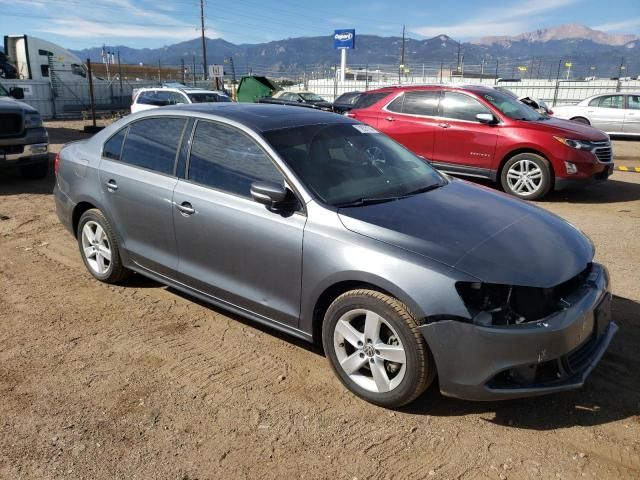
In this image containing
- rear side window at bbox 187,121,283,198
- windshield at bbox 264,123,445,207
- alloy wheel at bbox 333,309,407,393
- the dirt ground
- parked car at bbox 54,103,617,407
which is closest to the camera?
the dirt ground

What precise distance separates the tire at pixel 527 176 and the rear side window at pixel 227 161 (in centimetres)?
595

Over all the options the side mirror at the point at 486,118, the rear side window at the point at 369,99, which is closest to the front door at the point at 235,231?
the side mirror at the point at 486,118

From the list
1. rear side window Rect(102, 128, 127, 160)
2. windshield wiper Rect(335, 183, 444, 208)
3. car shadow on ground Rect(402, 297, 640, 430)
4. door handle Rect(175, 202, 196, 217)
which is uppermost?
rear side window Rect(102, 128, 127, 160)

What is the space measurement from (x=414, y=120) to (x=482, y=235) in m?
6.65

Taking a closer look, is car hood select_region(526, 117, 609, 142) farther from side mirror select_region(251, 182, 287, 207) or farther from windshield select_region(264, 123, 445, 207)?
side mirror select_region(251, 182, 287, 207)

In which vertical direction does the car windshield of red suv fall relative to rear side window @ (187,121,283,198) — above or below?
above

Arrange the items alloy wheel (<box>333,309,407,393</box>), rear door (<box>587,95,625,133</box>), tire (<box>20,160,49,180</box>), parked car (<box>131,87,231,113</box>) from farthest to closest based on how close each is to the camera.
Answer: rear door (<box>587,95,625,133</box>) < parked car (<box>131,87,231,113</box>) < tire (<box>20,160,49,180</box>) < alloy wheel (<box>333,309,407,393</box>)

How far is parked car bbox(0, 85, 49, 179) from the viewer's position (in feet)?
27.8

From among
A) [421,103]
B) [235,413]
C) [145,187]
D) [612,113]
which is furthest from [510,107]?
[612,113]

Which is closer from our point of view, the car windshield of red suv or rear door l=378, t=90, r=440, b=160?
the car windshield of red suv

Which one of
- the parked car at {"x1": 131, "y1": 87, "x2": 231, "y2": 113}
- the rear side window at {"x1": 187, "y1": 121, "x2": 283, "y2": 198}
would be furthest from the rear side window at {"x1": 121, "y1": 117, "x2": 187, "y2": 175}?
the parked car at {"x1": 131, "y1": 87, "x2": 231, "y2": 113}

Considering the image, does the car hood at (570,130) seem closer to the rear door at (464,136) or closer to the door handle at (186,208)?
the rear door at (464,136)

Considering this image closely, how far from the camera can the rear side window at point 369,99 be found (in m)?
9.94

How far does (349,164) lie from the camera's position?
377cm
